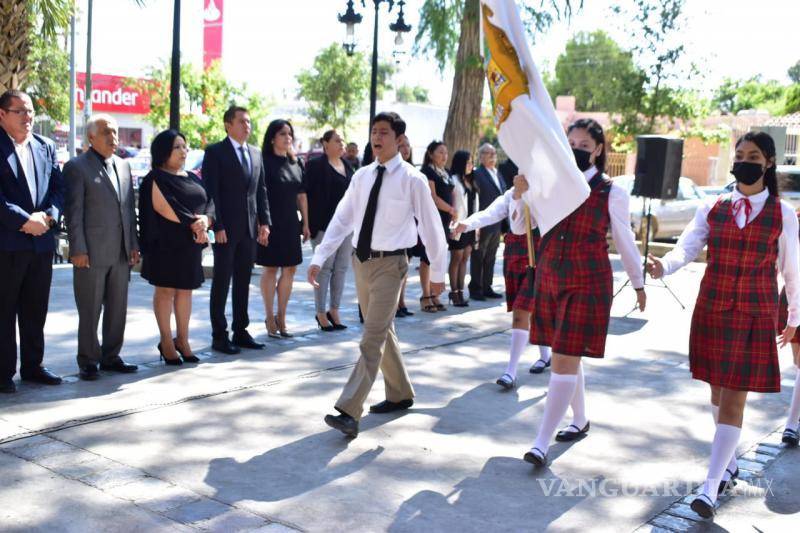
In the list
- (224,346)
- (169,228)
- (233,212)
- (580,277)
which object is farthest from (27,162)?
(580,277)

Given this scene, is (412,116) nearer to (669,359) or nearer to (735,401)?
(669,359)

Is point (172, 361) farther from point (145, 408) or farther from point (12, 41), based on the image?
point (12, 41)

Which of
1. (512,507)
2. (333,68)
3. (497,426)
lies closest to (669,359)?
(497,426)

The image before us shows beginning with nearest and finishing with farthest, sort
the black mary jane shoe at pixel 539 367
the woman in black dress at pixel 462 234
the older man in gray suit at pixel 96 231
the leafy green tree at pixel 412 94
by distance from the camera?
the older man in gray suit at pixel 96 231 → the black mary jane shoe at pixel 539 367 → the woman in black dress at pixel 462 234 → the leafy green tree at pixel 412 94

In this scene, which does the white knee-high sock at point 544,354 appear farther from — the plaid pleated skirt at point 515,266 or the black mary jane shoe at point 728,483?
the black mary jane shoe at point 728,483

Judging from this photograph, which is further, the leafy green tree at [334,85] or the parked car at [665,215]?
the leafy green tree at [334,85]

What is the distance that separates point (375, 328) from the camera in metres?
5.75

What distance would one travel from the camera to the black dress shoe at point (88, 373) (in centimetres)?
680

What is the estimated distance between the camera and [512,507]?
4645mm

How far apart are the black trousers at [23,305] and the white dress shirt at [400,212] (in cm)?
202

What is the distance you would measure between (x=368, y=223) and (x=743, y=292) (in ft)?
7.65

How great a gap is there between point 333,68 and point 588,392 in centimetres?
4207

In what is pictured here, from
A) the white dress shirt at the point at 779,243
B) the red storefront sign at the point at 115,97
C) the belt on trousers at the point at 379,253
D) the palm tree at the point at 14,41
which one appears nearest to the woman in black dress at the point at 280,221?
the palm tree at the point at 14,41

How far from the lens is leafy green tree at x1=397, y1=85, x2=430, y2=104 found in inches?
4728
